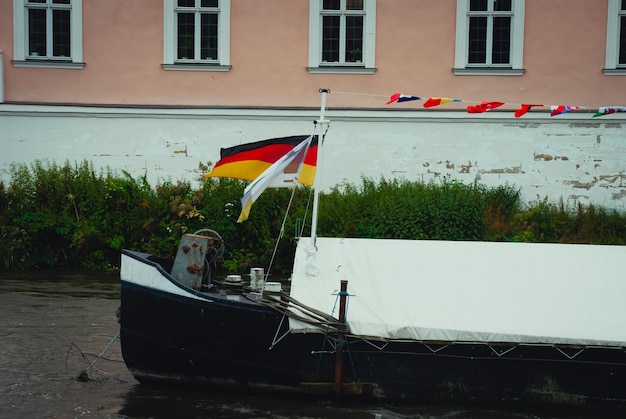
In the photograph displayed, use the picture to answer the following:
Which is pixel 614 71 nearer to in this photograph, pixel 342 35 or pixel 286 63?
pixel 342 35

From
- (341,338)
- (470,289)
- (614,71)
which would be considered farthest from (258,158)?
(614,71)

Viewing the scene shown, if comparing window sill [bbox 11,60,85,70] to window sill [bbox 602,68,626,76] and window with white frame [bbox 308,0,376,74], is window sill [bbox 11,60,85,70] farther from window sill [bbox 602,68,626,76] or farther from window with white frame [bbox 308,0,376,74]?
window sill [bbox 602,68,626,76]

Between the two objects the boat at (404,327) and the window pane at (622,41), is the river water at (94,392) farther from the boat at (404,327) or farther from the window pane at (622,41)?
the window pane at (622,41)

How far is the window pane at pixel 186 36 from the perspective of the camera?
21.2m

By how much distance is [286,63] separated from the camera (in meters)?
21.1

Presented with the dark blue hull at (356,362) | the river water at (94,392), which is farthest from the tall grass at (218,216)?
the dark blue hull at (356,362)

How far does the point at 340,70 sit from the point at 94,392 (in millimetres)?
11491

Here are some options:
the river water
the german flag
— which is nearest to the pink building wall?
the river water

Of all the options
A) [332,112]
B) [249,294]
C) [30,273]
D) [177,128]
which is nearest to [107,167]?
[177,128]

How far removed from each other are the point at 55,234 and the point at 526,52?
35.3 ft

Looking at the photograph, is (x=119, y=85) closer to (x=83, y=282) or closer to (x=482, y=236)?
(x=83, y=282)

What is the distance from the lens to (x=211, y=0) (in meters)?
21.3

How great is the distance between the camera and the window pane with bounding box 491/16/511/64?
2114 cm

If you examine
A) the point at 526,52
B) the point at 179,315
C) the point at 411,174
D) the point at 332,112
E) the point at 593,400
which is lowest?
the point at 593,400
